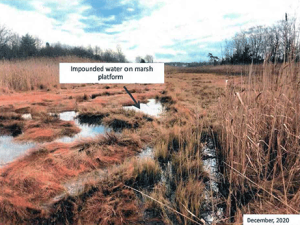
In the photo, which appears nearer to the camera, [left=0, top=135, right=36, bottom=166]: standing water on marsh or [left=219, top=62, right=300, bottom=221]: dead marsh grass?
[left=219, top=62, right=300, bottom=221]: dead marsh grass

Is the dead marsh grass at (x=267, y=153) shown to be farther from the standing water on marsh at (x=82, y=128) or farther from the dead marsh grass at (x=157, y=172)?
the standing water on marsh at (x=82, y=128)

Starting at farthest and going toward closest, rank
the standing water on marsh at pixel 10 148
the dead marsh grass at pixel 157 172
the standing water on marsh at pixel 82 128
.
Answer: the standing water on marsh at pixel 82 128 → the standing water on marsh at pixel 10 148 → the dead marsh grass at pixel 157 172

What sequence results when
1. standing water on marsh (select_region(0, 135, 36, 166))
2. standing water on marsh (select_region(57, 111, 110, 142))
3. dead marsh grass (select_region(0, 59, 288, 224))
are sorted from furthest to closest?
standing water on marsh (select_region(57, 111, 110, 142)) < standing water on marsh (select_region(0, 135, 36, 166)) < dead marsh grass (select_region(0, 59, 288, 224))

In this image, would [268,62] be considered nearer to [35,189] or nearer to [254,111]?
[254,111]

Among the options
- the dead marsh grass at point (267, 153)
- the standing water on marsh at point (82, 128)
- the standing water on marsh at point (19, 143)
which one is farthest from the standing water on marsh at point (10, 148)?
the dead marsh grass at point (267, 153)

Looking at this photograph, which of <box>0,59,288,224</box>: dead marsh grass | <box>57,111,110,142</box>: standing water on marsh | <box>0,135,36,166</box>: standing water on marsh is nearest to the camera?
<box>0,59,288,224</box>: dead marsh grass

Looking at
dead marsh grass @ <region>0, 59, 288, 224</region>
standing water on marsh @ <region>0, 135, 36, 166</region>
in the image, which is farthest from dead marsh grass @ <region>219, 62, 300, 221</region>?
standing water on marsh @ <region>0, 135, 36, 166</region>

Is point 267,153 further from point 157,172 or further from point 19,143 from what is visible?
point 19,143

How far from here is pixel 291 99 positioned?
76.5 inches

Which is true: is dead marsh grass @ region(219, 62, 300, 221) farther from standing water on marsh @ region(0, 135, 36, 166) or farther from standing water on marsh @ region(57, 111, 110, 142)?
standing water on marsh @ region(0, 135, 36, 166)

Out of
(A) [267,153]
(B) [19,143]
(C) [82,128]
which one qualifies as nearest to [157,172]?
(A) [267,153]

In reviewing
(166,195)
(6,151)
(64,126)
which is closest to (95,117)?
(64,126)

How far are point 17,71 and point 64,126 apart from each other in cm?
622

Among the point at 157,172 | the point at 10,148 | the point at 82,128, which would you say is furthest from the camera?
the point at 82,128
